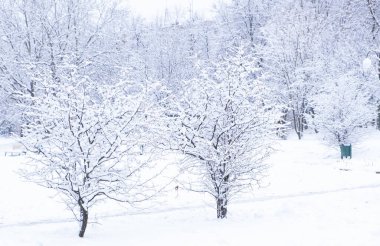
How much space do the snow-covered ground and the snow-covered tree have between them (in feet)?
2.67

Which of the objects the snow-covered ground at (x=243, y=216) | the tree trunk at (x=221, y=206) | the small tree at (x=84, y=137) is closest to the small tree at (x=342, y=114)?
the snow-covered ground at (x=243, y=216)

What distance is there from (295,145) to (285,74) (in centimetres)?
794

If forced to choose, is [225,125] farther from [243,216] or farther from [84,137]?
[84,137]

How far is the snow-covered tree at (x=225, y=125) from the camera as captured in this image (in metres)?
10.3

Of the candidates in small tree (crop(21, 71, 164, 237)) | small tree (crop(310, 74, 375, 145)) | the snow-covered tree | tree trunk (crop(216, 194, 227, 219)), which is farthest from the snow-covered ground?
small tree (crop(310, 74, 375, 145))

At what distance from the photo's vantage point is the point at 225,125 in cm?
1045

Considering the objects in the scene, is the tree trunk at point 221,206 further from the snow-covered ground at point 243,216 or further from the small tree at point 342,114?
the small tree at point 342,114

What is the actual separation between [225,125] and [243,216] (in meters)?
2.64

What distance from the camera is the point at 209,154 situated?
34.0ft

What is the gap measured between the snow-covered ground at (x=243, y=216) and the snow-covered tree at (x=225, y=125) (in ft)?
2.67

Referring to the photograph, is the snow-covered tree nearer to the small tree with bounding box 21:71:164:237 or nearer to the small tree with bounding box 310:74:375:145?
the small tree with bounding box 21:71:164:237

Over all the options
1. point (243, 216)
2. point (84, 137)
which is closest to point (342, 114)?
point (243, 216)

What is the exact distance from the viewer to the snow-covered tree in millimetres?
10258

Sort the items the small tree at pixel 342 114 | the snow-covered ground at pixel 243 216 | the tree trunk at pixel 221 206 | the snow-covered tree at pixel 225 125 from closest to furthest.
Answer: the snow-covered ground at pixel 243 216 → the snow-covered tree at pixel 225 125 → the tree trunk at pixel 221 206 → the small tree at pixel 342 114
